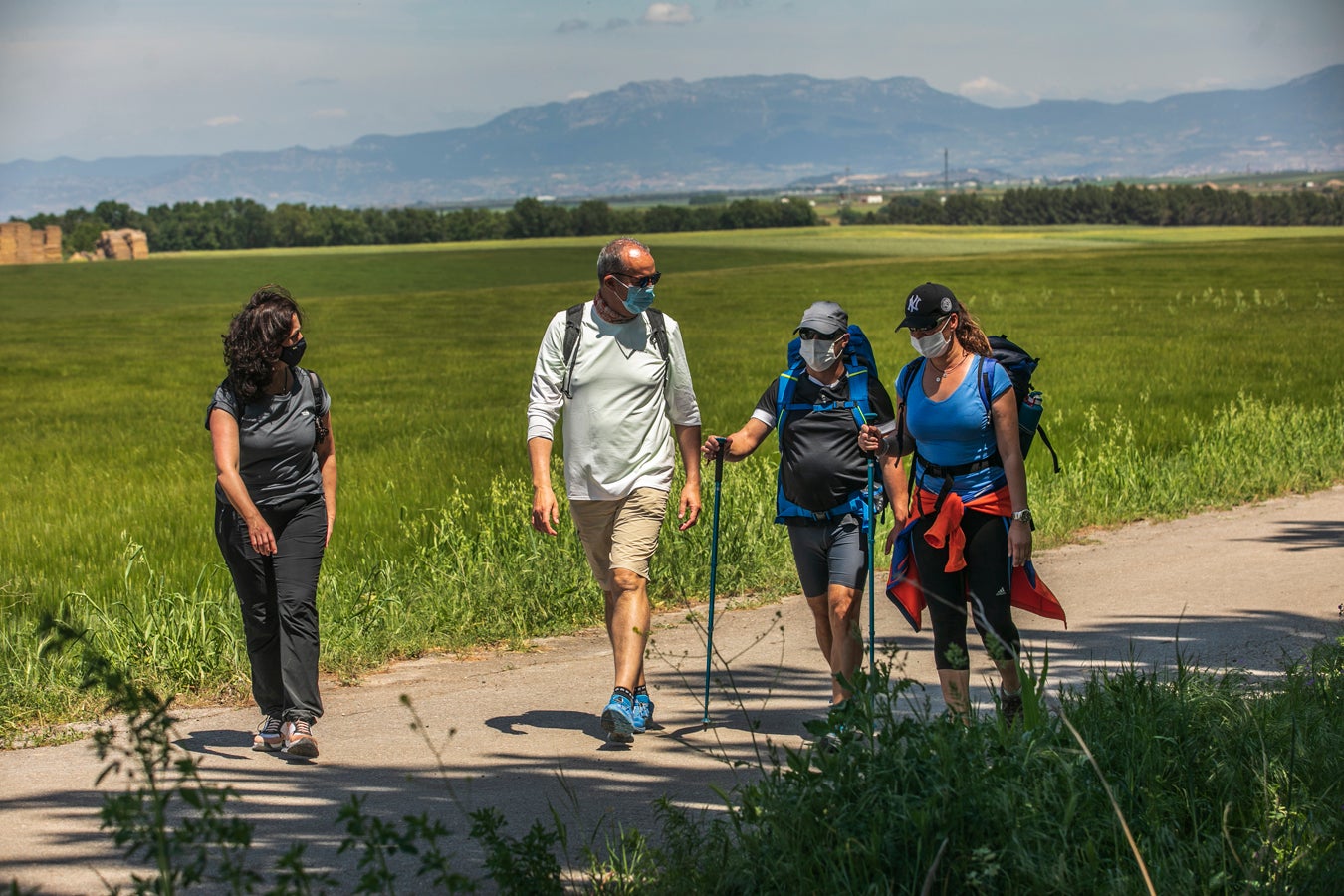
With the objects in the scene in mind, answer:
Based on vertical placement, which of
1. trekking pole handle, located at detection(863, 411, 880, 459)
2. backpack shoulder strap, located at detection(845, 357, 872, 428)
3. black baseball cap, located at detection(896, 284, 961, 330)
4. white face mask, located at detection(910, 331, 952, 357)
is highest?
black baseball cap, located at detection(896, 284, 961, 330)

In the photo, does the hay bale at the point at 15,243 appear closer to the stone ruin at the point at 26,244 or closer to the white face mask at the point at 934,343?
the stone ruin at the point at 26,244

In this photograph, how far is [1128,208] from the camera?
5384 inches

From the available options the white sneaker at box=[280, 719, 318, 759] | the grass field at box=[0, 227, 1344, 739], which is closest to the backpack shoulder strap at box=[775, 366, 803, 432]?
the white sneaker at box=[280, 719, 318, 759]

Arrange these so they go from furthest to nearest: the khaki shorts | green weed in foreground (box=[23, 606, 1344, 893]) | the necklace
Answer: the khaki shorts < the necklace < green weed in foreground (box=[23, 606, 1344, 893])

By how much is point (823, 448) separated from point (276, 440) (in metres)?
2.38

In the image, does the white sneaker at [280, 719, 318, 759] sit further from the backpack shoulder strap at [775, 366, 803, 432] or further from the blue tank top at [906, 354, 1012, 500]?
the blue tank top at [906, 354, 1012, 500]

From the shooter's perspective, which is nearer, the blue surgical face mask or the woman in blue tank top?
the woman in blue tank top

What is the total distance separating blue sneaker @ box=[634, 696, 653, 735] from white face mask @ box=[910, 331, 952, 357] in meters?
1.98

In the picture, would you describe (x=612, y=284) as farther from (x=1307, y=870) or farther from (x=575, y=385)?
(x=1307, y=870)

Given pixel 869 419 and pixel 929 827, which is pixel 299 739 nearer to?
pixel 869 419

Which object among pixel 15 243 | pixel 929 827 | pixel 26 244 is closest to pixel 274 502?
pixel 929 827

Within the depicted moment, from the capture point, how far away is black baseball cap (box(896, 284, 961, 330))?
579 centimetres

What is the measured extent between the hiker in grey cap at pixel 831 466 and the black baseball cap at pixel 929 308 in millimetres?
407

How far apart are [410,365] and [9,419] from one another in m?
9.65
